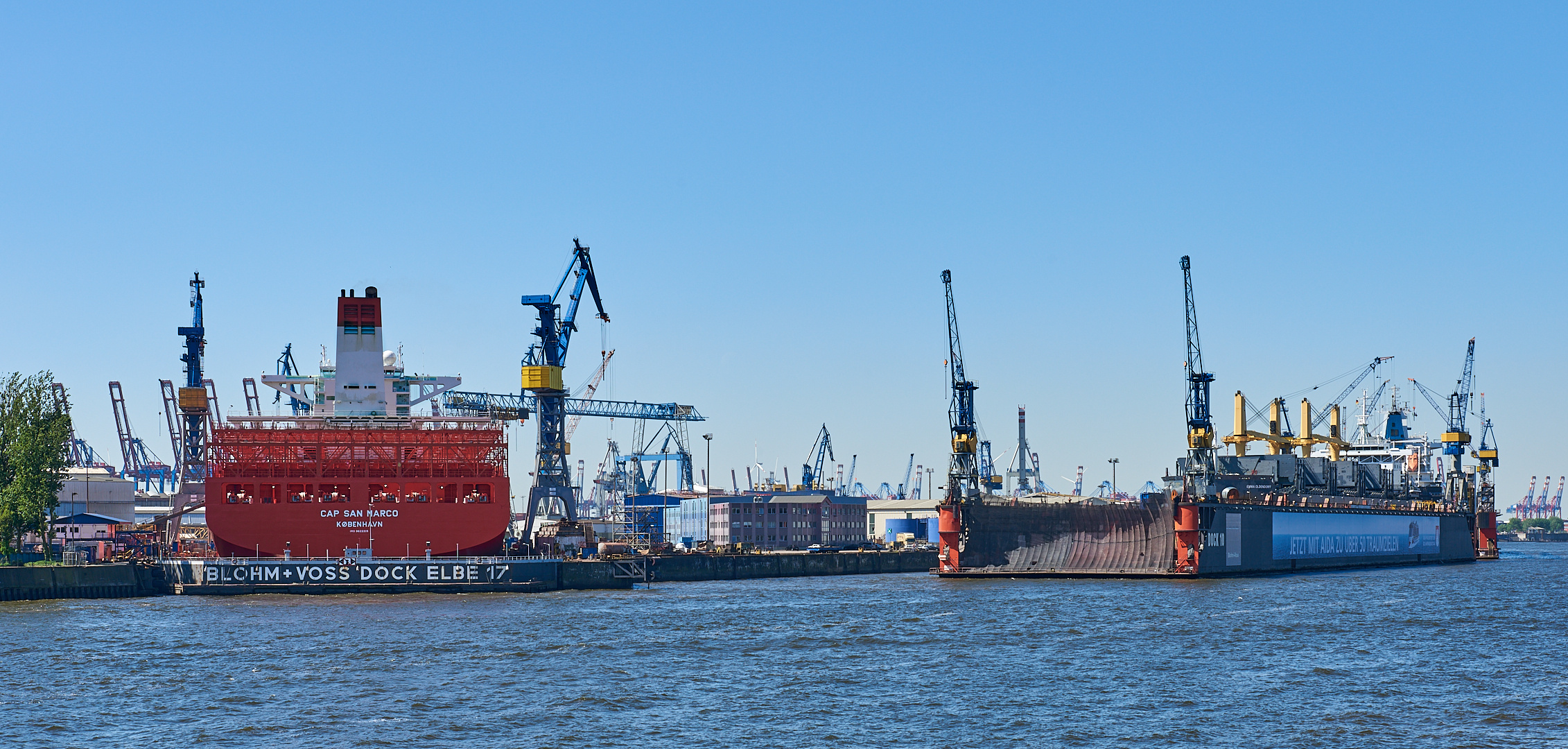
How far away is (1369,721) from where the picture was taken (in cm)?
3803

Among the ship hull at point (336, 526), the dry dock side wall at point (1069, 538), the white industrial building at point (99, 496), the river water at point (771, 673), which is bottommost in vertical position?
the river water at point (771, 673)

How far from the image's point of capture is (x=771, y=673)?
4644cm

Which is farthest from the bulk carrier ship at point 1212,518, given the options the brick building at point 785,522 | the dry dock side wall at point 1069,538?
the brick building at point 785,522

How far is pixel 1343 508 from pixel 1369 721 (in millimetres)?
89510

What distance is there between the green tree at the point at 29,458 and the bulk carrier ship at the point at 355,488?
940 centimetres

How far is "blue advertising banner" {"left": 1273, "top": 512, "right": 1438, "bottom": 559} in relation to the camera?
113000 millimetres

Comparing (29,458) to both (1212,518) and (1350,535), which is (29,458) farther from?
(1350,535)

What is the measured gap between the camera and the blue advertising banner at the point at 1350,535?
371ft

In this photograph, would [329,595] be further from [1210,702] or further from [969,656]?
[1210,702]

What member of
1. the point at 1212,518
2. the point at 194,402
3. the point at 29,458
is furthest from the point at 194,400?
the point at 1212,518

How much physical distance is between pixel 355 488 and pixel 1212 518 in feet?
182

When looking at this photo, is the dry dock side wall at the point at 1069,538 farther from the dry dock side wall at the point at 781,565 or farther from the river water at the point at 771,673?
the river water at the point at 771,673

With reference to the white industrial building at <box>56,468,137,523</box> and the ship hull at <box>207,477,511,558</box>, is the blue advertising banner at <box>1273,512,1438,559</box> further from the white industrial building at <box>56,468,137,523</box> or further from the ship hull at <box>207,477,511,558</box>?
the white industrial building at <box>56,468,137,523</box>

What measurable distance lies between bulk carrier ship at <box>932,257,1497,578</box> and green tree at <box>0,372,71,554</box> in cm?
5395
